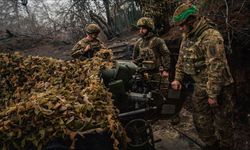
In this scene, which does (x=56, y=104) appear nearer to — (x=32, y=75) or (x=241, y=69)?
(x=32, y=75)

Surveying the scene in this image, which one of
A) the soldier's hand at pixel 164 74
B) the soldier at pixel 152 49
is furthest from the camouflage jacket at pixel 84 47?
the soldier's hand at pixel 164 74

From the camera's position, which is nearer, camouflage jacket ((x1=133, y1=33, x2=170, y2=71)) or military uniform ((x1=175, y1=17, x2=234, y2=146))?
military uniform ((x1=175, y1=17, x2=234, y2=146))

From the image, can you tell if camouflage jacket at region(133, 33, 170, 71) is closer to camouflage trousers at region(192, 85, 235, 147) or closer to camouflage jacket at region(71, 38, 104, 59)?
camouflage jacket at region(71, 38, 104, 59)

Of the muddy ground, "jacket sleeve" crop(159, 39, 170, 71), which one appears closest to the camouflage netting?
the muddy ground

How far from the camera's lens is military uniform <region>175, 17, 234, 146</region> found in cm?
450

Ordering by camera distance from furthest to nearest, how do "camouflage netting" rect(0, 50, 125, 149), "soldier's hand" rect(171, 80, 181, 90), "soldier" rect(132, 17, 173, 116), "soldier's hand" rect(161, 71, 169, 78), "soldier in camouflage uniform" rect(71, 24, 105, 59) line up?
"soldier in camouflage uniform" rect(71, 24, 105, 59) < "soldier" rect(132, 17, 173, 116) < "soldier's hand" rect(161, 71, 169, 78) < "soldier's hand" rect(171, 80, 181, 90) < "camouflage netting" rect(0, 50, 125, 149)

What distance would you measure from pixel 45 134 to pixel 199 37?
2735mm

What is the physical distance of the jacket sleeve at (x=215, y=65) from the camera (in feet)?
14.7

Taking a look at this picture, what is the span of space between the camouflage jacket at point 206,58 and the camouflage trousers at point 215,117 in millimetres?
160

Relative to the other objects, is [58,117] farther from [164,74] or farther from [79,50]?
[79,50]

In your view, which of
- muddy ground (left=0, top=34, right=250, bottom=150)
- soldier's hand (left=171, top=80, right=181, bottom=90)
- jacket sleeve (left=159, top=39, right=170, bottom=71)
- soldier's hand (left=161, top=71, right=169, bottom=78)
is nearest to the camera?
soldier's hand (left=171, top=80, right=181, bottom=90)

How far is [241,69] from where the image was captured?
6402 mm

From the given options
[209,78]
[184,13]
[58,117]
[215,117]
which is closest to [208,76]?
[209,78]

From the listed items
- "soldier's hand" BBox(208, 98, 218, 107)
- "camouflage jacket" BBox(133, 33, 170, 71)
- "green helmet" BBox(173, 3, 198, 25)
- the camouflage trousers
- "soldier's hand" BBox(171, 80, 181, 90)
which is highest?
"green helmet" BBox(173, 3, 198, 25)
